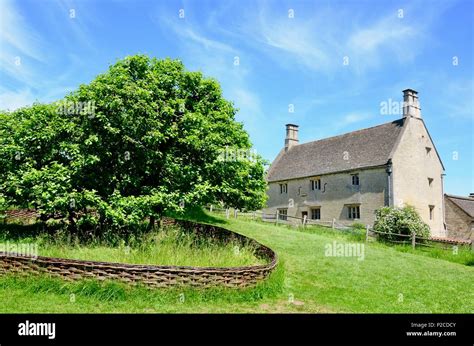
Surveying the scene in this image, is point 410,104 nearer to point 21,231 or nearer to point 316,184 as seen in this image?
point 316,184

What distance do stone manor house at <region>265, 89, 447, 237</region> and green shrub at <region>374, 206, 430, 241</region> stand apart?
253cm

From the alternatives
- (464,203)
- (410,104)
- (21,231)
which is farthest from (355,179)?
(21,231)

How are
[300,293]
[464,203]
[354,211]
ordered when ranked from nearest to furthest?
[300,293]
[354,211]
[464,203]

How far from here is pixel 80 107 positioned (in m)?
15.4

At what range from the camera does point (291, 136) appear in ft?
153

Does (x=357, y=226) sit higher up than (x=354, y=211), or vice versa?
(x=354, y=211)

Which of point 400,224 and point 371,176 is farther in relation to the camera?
point 371,176

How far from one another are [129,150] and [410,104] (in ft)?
92.5

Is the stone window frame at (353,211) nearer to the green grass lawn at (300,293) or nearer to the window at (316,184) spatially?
the window at (316,184)

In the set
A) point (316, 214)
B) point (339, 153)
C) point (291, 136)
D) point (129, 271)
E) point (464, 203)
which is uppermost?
point (291, 136)

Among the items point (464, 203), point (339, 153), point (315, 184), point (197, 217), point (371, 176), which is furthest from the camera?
point (464, 203)

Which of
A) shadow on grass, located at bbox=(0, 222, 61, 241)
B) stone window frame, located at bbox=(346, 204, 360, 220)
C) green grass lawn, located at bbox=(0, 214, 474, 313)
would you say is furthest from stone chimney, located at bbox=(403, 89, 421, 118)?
shadow on grass, located at bbox=(0, 222, 61, 241)
